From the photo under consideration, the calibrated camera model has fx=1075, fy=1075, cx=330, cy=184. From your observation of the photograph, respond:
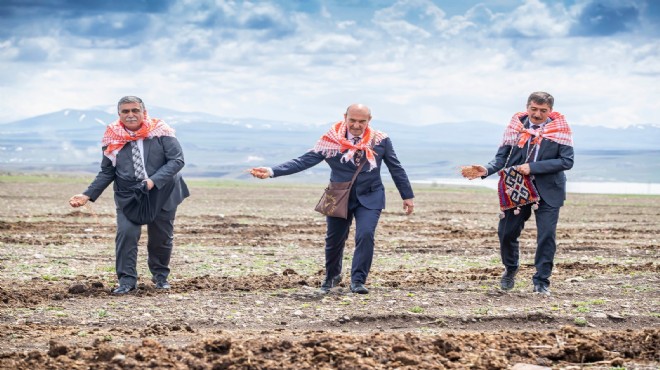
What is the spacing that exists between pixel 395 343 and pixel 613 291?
4.88m

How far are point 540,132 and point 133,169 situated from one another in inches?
171

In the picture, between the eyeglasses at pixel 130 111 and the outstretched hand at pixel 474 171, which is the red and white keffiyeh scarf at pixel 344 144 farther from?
the eyeglasses at pixel 130 111

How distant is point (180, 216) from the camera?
88.2ft

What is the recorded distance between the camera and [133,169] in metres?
11.5

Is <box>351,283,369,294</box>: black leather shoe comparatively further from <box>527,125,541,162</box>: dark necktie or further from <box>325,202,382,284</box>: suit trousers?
<box>527,125,541,162</box>: dark necktie

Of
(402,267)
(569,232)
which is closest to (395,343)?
(402,267)

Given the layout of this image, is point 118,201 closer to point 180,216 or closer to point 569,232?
point 569,232

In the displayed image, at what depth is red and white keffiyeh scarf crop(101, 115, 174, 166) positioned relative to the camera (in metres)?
11.5

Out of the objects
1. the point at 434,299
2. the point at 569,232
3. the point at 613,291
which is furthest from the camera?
the point at 569,232

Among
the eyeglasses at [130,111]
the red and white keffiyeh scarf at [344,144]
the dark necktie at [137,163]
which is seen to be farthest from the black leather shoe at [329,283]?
the eyeglasses at [130,111]

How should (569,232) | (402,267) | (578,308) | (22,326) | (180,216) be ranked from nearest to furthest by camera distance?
(22,326), (578,308), (402,267), (569,232), (180,216)

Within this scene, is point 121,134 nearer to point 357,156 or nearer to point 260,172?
point 260,172

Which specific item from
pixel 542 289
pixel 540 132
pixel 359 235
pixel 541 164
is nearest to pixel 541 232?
pixel 542 289

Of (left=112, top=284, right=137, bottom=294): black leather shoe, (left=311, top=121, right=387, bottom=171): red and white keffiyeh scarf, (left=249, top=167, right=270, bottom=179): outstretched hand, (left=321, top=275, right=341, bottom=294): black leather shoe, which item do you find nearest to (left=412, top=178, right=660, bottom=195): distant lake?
(left=321, top=275, right=341, bottom=294): black leather shoe
